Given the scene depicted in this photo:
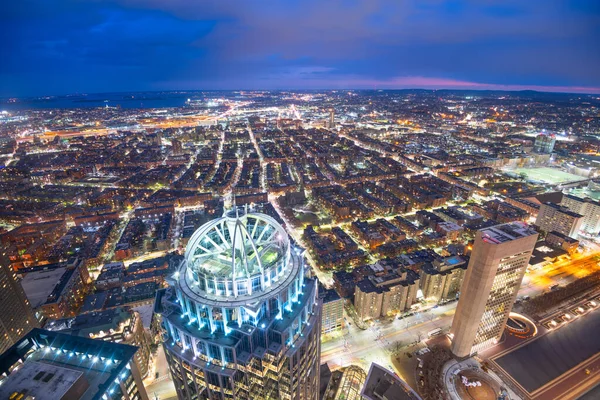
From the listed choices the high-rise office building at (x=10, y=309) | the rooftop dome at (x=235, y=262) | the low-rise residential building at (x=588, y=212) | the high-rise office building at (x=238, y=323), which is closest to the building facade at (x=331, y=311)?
the high-rise office building at (x=238, y=323)

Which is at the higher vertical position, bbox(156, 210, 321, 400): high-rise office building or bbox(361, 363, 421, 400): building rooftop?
bbox(156, 210, 321, 400): high-rise office building

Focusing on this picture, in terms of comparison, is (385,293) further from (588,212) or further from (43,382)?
(588,212)

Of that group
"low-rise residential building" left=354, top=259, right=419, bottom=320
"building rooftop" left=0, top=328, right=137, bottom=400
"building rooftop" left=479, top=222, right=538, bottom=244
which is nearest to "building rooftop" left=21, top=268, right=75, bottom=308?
"building rooftop" left=0, top=328, right=137, bottom=400

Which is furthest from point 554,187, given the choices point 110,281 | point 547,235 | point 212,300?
point 110,281

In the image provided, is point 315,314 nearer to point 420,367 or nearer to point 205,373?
point 205,373

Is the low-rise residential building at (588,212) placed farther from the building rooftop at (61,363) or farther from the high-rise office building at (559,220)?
the building rooftop at (61,363)

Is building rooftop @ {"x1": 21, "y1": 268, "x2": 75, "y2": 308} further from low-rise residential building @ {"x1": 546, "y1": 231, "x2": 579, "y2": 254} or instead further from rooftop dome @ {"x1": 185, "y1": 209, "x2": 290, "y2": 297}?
low-rise residential building @ {"x1": 546, "y1": 231, "x2": 579, "y2": 254}

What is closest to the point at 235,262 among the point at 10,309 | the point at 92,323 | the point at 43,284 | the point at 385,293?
the point at 92,323
